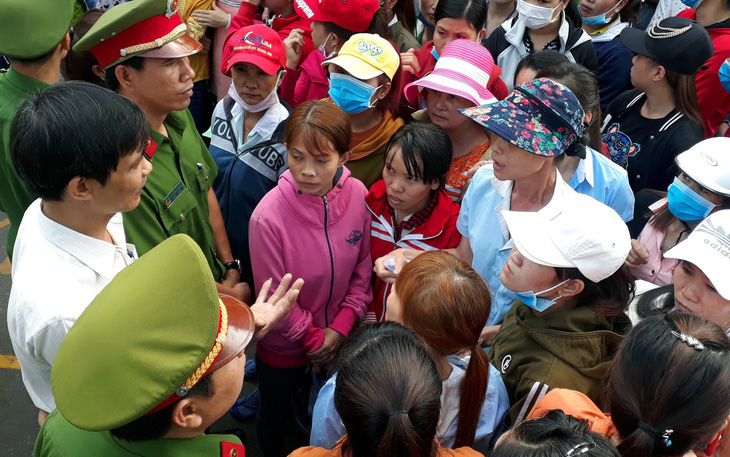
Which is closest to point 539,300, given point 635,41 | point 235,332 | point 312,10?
point 235,332

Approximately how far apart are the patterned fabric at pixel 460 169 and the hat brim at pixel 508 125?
26.3 inches

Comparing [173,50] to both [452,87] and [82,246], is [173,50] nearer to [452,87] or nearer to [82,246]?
[82,246]

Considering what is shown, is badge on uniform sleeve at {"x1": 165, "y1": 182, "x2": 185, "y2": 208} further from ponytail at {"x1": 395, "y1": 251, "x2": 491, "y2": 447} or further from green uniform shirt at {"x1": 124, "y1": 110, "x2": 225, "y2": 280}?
ponytail at {"x1": 395, "y1": 251, "x2": 491, "y2": 447}

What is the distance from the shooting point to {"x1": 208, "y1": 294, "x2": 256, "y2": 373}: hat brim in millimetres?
1521

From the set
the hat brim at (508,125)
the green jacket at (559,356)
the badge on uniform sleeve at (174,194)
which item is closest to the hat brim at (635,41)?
the hat brim at (508,125)

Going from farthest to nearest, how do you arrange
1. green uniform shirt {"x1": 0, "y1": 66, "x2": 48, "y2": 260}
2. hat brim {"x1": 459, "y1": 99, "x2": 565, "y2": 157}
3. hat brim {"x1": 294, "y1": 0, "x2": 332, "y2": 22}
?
hat brim {"x1": 294, "y1": 0, "x2": 332, "y2": 22} → green uniform shirt {"x1": 0, "y1": 66, "x2": 48, "y2": 260} → hat brim {"x1": 459, "y1": 99, "x2": 565, "y2": 157}

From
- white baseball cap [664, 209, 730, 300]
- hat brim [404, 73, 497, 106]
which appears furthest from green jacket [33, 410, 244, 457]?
hat brim [404, 73, 497, 106]

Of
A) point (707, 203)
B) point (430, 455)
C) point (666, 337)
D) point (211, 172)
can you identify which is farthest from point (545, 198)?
point (211, 172)

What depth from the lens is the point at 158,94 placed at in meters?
2.62

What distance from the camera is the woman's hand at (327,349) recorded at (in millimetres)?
2768

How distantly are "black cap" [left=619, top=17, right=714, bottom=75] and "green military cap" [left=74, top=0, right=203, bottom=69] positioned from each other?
102 inches

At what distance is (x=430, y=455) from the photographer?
5.12 ft

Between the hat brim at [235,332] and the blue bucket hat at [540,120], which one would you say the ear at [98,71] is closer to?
the hat brim at [235,332]

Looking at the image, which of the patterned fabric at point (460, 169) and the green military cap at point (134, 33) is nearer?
the green military cap at point (134, 33)
